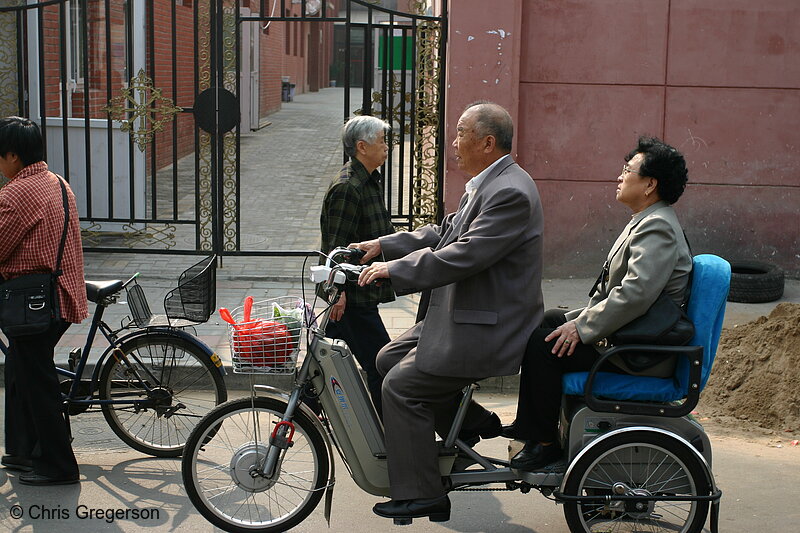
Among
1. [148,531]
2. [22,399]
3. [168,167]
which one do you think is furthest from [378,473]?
[168,167]

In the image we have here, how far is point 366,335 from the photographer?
5145 millimetres

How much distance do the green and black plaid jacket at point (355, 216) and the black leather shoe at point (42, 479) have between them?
160cm

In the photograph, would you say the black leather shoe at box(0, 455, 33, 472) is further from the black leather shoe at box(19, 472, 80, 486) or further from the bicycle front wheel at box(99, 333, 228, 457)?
the bicycle front wheel at box(99, 333, 228, 457)

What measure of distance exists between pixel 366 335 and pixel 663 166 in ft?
5.81

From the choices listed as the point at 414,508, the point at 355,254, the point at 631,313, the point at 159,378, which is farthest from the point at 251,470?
the point at 631,313

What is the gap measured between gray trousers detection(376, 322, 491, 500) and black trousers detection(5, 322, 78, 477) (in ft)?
5.76

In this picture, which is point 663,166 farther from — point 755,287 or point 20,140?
point 755,287

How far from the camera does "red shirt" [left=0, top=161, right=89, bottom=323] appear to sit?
15.4ft

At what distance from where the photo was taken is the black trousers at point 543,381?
13.3 feet

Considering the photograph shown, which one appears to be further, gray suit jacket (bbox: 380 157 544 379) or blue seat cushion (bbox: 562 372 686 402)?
blue seat cushion (bbox: 562 372 686 402)

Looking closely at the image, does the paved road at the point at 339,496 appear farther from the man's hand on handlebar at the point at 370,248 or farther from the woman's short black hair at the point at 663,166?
the woman's short black hair at the point at 663,166

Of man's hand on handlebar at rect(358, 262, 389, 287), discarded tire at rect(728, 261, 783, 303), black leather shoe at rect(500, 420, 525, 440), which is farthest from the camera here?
discarded tire at rect(728, 261, 783, 303)

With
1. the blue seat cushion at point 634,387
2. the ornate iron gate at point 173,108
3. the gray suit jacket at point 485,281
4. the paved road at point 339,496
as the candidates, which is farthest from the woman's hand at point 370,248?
the ornate iron gate at point 173,108

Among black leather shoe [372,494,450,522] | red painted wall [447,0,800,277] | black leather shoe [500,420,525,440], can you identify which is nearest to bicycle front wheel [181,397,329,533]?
black leather shoe [372,494,450,522]
